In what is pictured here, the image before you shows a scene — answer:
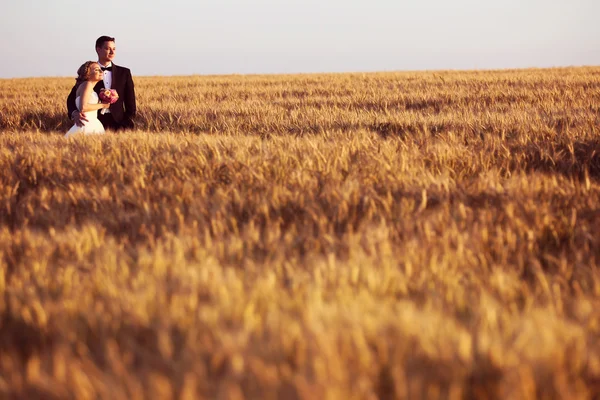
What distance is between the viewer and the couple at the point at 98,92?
573 cm

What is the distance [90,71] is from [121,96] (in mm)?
814

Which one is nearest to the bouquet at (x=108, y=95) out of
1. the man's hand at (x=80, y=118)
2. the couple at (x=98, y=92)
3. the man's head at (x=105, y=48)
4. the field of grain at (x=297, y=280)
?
the couple at (x=98, y=92)

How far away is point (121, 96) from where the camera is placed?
6469 millimetres

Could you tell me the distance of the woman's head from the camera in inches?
224

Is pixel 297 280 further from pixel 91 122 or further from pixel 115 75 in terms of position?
pixel 115 75

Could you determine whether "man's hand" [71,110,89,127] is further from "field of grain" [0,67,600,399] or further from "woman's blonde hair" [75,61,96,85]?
"field of grain" [0,67,600,399]

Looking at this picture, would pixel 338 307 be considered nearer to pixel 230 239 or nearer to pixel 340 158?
pixel 230 239

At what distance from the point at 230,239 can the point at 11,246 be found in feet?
2.60

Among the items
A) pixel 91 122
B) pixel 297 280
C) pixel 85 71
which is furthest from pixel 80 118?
pixel 297 280

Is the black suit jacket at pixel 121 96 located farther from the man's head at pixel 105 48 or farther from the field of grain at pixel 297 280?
the field of grain at pixel 297 280

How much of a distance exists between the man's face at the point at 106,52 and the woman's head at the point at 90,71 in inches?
12.9

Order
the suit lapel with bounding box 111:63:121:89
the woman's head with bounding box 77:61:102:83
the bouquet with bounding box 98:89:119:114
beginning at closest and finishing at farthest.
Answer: the woman's head with bounding box 77:61:102:83 < the bouquet with bounding box 98:89:119:114 < the suit lapel with bounding box 111:63:121:89

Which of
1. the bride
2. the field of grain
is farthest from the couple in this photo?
the field of grain

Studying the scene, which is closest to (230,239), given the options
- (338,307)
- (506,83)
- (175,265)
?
(175,265)
